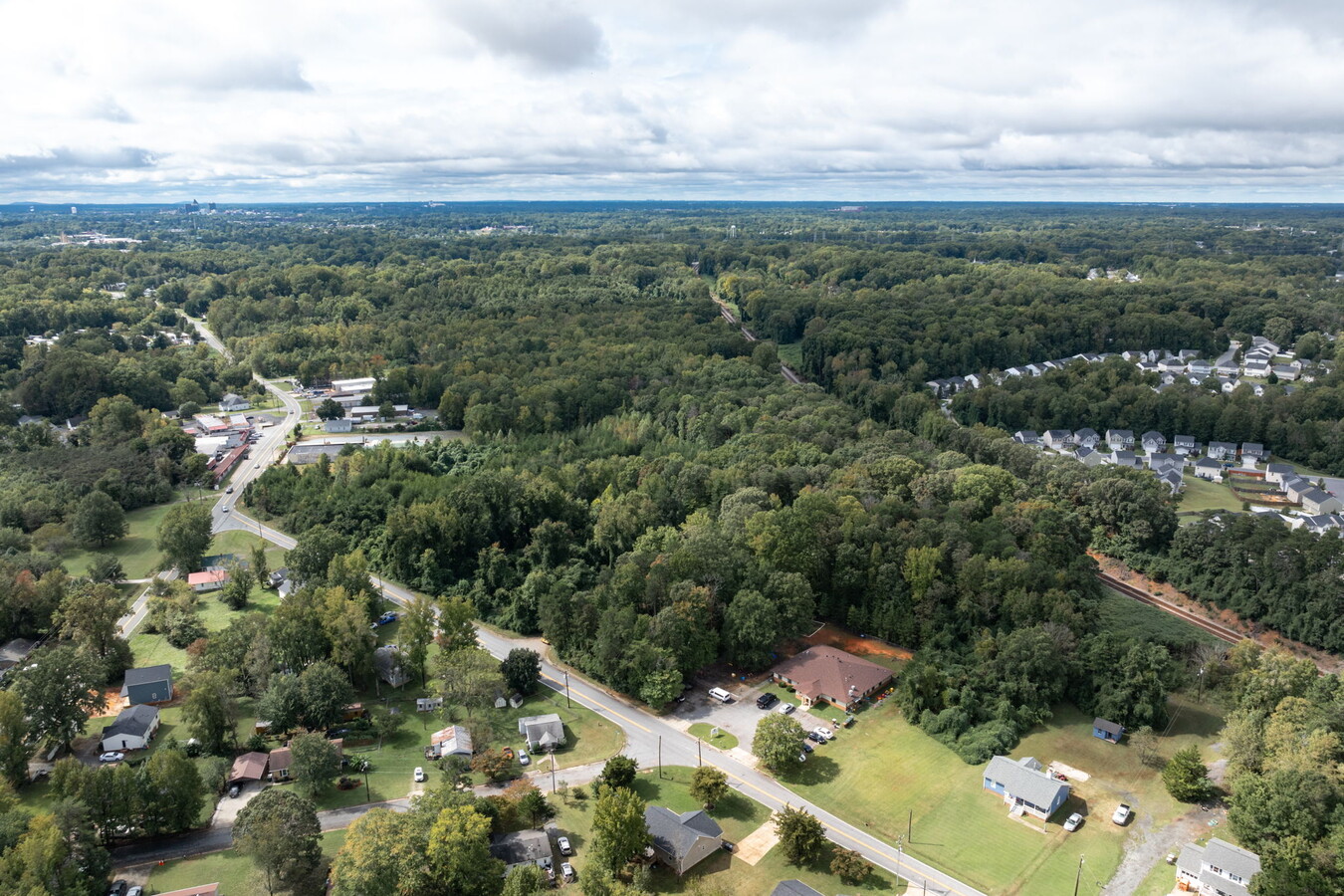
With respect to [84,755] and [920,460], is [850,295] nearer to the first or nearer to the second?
[920,460]

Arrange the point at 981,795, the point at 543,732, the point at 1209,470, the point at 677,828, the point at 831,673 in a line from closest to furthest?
the point at 677,828
the point at 981,795
the point at 543,732
the point at 831,673
the point at 1209,470

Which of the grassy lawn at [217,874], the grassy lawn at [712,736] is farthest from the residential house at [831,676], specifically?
the grassy lawn at [217,874]

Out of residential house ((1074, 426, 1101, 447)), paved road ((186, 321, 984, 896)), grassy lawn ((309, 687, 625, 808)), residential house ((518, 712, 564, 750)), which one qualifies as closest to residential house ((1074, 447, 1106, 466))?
residential house ((1074, 426, 1101, 447))

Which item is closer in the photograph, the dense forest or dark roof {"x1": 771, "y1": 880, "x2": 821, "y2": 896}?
dark roof {"x1": 771, "y1": 880, "x2": 821, "y2": 896}

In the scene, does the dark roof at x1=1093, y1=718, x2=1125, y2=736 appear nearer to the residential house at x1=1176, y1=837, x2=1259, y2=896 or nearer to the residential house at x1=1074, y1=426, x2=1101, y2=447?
the residential house at x1=1176, y1=837, x2=1259, y2=896

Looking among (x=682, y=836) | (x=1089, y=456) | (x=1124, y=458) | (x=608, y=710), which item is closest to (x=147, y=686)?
(x=608, y=710)

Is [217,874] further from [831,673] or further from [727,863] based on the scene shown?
[831,673]
